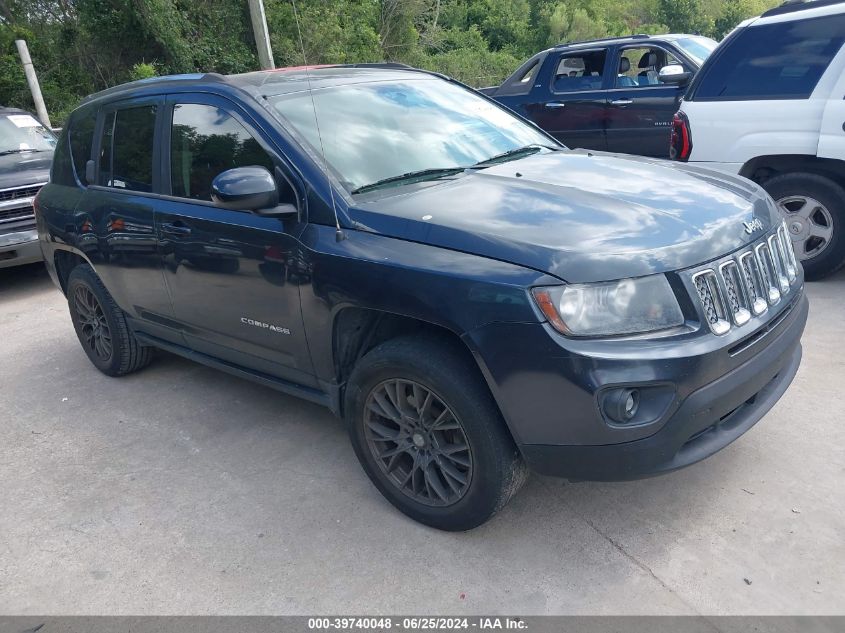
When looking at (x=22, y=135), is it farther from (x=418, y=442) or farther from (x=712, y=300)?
(x=712, y=300)

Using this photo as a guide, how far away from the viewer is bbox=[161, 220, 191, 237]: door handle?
3.72m

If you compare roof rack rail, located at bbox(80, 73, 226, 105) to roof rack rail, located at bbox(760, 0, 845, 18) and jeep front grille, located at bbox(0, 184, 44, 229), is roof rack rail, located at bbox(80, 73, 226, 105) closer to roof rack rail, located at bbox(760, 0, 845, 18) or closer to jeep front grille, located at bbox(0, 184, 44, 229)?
jeep front grille, located at bbox(0, 184, 44, 229)

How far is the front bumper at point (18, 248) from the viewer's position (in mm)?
7078

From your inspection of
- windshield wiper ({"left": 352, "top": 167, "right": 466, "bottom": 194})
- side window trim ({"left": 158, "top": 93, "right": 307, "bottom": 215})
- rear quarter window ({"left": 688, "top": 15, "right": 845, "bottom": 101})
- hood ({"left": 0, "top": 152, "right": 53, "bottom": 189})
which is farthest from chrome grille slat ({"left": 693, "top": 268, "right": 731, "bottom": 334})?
hood ({"left": 0, "top": 152, "right": 53, "bottom": 189})

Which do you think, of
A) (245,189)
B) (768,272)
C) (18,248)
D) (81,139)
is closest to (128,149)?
(81,139)

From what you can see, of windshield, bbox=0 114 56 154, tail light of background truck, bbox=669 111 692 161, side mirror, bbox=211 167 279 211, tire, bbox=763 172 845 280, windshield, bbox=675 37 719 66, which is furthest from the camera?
windshield, bbox=675 37 719 66

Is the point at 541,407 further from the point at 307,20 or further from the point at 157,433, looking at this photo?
the point at 307,20

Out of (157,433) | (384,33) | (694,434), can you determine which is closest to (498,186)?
(694,434)

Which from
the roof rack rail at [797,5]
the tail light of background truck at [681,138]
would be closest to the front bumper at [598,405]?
the tail light of background truck at [681,138]

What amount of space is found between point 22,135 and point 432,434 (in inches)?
303

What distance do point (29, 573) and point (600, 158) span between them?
3230mm

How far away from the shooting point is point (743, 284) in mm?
2754

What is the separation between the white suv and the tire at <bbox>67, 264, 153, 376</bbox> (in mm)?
4402

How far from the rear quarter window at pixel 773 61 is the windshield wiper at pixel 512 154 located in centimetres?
246
